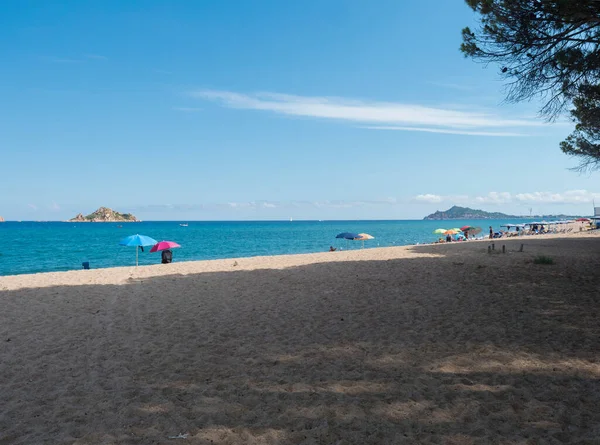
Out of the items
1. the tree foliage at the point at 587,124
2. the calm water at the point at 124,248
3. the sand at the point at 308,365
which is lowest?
the calm water at the point at 124,248

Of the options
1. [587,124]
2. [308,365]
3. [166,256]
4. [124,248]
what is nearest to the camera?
[308,365]

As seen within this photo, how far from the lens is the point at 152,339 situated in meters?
7.73

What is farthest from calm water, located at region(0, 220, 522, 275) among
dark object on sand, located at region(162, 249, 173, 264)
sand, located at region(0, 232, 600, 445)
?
sand, located at region(0, 232, 600, 445)

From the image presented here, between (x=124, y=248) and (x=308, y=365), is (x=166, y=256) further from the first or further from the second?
(x=124, y=248)

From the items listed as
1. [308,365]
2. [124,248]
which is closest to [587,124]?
[308,365]

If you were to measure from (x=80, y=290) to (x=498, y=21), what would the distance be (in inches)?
592

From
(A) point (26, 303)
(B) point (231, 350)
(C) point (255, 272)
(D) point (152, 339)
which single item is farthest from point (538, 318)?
(A) point (26, 303)

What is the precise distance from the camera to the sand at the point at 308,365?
4293 mm

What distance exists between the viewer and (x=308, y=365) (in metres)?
6.12

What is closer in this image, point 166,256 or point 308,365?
point 308,365

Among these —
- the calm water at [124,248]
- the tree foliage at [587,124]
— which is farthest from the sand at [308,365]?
the calm water at [124,248]

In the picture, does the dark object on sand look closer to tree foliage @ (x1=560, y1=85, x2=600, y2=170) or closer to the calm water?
the calm water

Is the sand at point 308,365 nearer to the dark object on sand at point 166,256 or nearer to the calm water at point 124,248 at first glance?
the dark object on sand at point 166,256

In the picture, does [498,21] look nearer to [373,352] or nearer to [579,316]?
[579,316]
